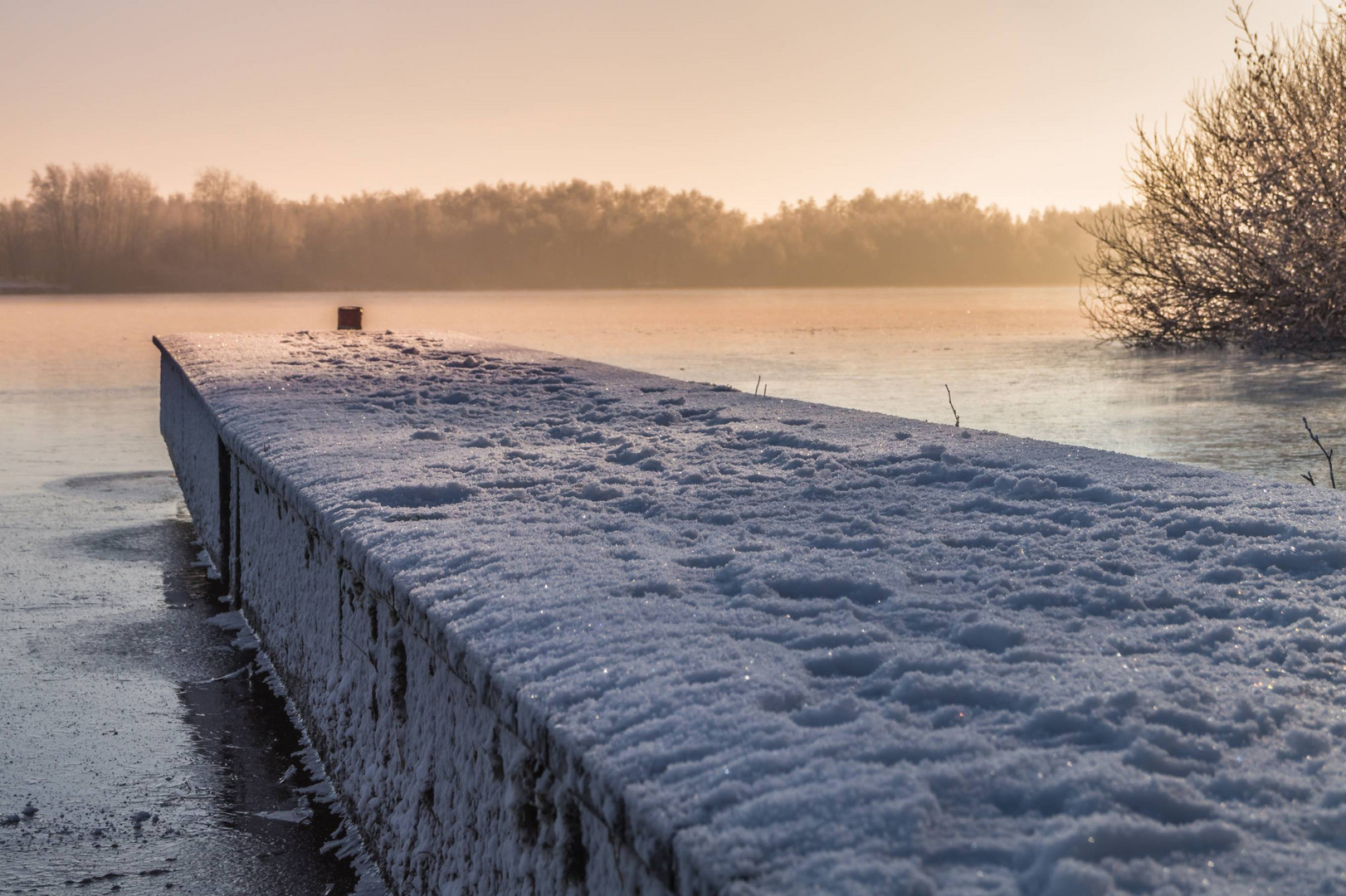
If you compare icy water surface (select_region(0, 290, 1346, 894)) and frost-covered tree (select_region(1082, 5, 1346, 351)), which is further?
frost-covered tree (select_region(1082, 5, 1346, 351))

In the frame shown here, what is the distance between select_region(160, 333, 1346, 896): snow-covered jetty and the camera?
4.45 ft

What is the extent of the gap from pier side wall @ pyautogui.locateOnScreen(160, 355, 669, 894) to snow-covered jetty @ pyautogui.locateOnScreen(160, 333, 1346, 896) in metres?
0.01

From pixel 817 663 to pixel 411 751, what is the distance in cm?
115

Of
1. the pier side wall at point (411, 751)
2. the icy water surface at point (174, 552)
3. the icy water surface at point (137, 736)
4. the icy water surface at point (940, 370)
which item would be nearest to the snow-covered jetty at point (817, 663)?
the pier side wall at point (411, 751)

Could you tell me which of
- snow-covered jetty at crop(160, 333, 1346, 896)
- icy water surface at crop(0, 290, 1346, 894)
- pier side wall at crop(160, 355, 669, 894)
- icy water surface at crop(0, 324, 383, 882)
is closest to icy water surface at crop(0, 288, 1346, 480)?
icy water surface at crop(0, 290, 1346, 894)

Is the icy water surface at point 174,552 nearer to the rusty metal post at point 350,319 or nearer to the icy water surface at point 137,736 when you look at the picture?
the icy water surface at point 137,736

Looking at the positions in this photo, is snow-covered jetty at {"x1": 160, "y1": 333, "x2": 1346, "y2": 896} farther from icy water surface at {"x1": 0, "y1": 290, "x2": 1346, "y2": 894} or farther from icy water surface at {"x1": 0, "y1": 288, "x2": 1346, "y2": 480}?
icy water surface at {"x1": 0, "y1": 288, "x2": 1346, "y2": 480}

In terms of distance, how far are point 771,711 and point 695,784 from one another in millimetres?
266

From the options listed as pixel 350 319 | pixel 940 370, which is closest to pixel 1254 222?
pixel 940 370

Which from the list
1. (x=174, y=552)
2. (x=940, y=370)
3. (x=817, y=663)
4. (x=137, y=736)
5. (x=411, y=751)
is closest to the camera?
(x=817, y=663)

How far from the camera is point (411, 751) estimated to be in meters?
2.63

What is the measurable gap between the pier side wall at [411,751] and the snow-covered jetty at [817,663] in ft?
0.03

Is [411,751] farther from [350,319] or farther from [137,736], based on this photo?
[350,319]

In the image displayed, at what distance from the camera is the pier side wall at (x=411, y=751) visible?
1.78 meters
